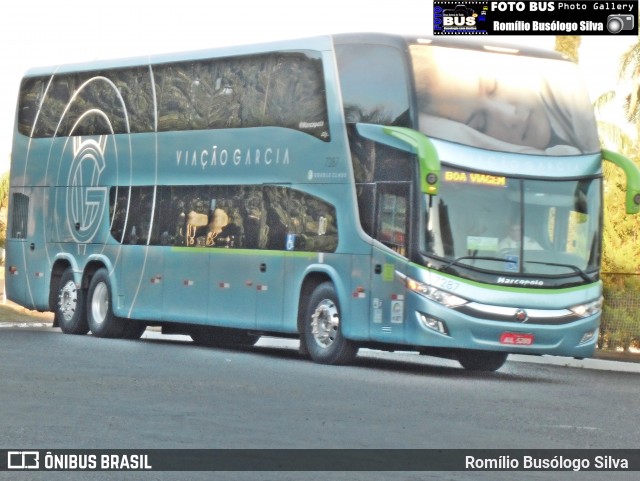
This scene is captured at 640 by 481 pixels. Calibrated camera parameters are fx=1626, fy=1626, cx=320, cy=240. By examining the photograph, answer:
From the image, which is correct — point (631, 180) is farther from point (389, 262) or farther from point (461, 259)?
point (389, 262)

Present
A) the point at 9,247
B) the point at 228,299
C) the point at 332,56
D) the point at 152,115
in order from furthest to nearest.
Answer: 1. the point at 9,247
2. the point at 152,115
3. the point at 228,299
4. the point at 332,56

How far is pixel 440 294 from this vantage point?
2094cm

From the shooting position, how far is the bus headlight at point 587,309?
21.5m

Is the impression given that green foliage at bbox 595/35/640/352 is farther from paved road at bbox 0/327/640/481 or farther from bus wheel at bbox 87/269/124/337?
bus wheel at bbox 87/269/124/337

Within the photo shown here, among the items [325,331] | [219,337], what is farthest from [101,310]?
[325,331]

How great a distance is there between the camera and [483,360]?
23422 mm

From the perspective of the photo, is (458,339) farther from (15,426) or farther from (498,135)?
(15,426)

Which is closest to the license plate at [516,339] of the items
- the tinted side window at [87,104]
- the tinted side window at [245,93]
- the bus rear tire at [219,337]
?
the tinted side window at [245,93]

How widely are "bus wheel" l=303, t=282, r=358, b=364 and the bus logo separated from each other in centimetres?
645

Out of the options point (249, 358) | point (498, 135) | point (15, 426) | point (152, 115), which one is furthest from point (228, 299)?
point (15, 426)

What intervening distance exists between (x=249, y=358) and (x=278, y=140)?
323 centimetres

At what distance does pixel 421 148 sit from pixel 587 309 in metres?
3.24

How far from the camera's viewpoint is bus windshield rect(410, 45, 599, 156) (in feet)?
70.0

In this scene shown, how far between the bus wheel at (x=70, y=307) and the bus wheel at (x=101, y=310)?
0.72 feet
